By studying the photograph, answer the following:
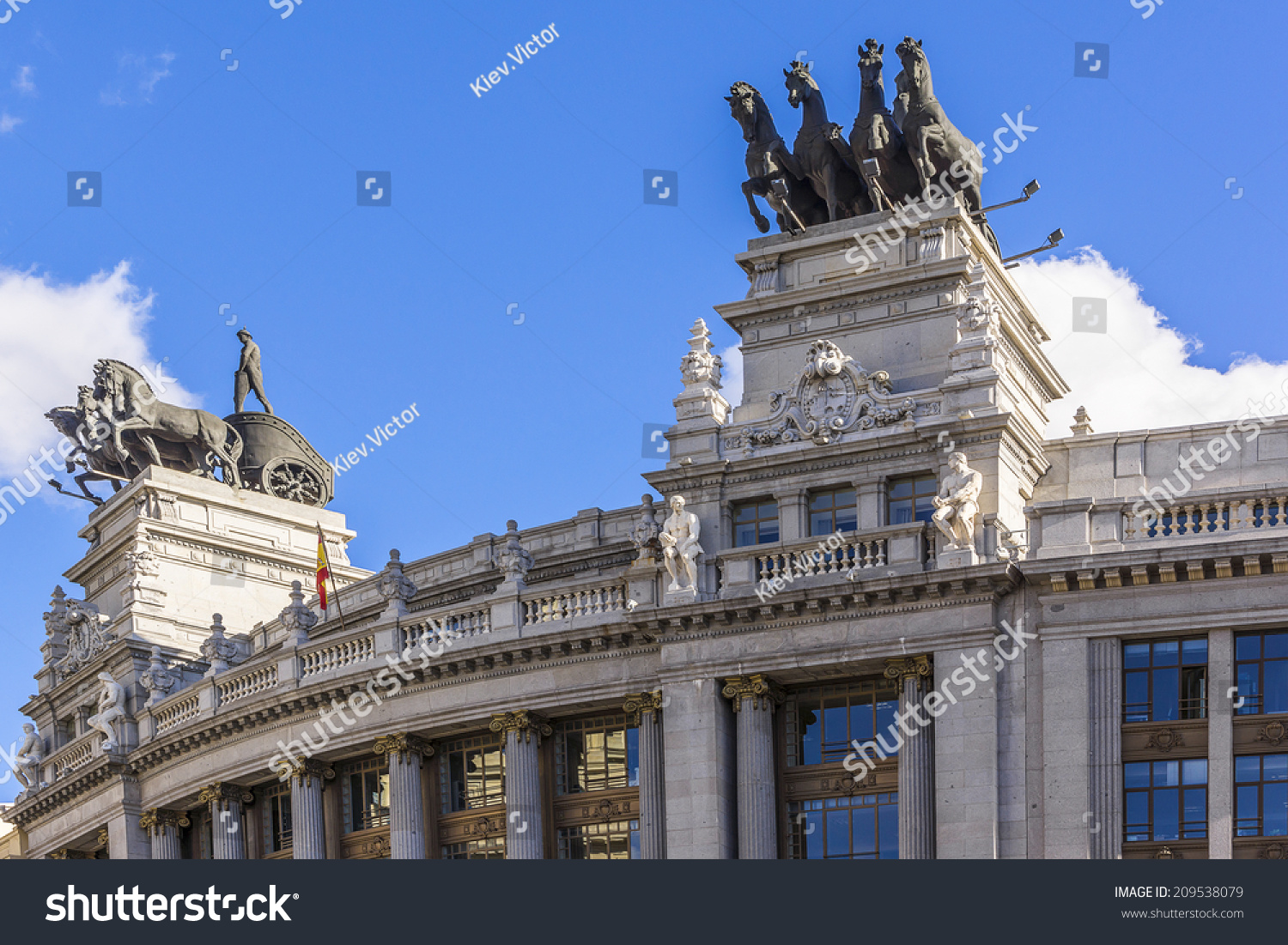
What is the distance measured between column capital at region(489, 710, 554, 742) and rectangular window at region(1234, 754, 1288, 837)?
20477mm

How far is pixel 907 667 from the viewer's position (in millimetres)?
64062

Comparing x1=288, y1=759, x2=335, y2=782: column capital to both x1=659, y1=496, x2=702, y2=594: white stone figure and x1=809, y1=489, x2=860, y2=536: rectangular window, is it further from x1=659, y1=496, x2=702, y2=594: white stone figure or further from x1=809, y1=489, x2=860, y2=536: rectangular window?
x1=809, y1=489, x2=860, y2=536: rectangular window

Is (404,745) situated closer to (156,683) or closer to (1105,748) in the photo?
(156,683)

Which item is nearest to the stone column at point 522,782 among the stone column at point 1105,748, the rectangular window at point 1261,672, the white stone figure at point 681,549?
the white stone figure at point 681,549

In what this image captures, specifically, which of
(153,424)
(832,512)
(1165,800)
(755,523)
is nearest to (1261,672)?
(1165,800)

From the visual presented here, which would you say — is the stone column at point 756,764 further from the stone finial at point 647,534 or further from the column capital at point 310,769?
the column capital at point 310,769

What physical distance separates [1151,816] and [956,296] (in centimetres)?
1634

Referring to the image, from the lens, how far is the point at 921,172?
71.6m

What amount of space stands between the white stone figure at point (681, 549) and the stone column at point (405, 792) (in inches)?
425

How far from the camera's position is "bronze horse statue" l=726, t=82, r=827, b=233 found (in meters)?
73.9

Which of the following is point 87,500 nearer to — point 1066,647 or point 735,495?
point 735,495

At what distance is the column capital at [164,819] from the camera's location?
8181cm

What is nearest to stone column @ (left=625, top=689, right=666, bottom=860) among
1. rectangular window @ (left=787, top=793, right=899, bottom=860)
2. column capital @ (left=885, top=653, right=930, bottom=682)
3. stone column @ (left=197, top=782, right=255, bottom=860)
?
rectangular window @ (left=787, top=793, right=899, bottom=860)

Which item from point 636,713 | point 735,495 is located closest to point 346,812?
point 636,713
